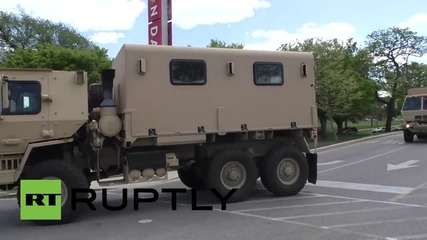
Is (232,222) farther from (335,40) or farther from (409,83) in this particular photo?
(409,83)

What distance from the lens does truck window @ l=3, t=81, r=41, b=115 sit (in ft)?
27.4

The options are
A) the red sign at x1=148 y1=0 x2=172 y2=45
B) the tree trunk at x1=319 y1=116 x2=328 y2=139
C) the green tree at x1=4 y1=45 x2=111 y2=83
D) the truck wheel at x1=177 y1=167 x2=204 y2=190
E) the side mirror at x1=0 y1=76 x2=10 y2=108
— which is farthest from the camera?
the tree trunk at x1=319 y1=116 x2=328 y2=139

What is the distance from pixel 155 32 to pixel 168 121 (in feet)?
29.1

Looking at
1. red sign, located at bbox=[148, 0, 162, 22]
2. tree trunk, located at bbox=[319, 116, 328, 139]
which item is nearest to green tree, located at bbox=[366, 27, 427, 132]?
tree trunk, located at bbox=[319, 116, 328, 139]

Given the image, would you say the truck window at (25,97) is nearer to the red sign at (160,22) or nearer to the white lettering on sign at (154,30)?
the red sign at (160,22)

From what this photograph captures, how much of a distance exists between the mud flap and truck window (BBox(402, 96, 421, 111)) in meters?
16.4

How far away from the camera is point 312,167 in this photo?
→ 37.3 ft

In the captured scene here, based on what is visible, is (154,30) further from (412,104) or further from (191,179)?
(412,104)

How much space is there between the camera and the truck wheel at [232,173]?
1005cm

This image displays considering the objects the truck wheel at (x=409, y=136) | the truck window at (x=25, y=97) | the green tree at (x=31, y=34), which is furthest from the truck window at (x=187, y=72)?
the green tree at (x=31, y=34)

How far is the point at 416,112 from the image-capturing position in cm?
2547

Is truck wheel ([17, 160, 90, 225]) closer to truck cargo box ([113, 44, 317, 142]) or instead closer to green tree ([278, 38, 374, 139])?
truck cargo box ([113, 44, 317, 142])

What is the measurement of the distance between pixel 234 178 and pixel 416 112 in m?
18.2

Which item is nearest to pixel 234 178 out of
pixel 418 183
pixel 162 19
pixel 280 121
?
pixel 280 121
